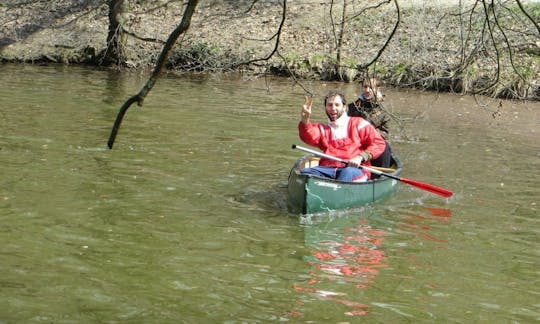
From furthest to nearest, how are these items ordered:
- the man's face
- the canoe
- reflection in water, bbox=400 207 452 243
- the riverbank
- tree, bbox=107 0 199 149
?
the riverbank < the man's face < the canoe < reflection in water, bbox=400 207 452 243 < tree, bbox=107 0 199 149

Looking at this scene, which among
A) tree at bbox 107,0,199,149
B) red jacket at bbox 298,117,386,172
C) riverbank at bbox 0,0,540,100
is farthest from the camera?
riverbank at bbox 0,0,540,100

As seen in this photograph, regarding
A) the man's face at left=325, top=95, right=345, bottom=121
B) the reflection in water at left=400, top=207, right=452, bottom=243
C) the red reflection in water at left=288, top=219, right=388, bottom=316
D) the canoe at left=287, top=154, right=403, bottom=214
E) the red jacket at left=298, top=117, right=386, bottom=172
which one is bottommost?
the red reflection in water at left=288, top=219, right=388, bottom=316

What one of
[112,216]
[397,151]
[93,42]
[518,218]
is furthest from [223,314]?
[93,42]

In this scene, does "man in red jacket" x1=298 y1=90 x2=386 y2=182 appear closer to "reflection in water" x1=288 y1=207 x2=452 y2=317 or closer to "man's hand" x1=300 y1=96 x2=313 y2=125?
"man's hand" x1=300 y1=96 x2=313 y2=125

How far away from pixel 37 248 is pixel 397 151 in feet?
25.3

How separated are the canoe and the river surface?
0.12 m

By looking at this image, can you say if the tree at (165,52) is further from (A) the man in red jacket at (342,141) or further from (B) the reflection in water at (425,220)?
(A) the man in red jacket at (342,141)

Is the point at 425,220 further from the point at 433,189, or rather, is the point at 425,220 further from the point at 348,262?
the point at 348,262

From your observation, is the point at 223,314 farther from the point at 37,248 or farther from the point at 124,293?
the point at 37,248

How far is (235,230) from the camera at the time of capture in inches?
319

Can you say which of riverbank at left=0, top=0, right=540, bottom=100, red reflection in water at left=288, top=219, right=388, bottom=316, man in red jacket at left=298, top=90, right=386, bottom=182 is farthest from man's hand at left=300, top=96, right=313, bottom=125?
riverbank at left=0, top=0, right=540, bottom=100

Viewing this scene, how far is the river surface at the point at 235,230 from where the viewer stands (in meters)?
6.08

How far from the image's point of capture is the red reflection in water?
20.9ft

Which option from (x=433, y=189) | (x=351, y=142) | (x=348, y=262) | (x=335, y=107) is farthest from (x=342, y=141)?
(x=348, y=262)
